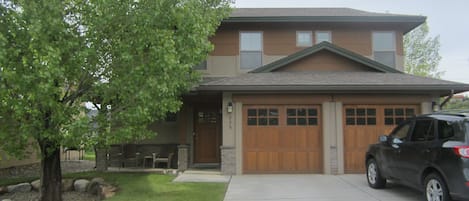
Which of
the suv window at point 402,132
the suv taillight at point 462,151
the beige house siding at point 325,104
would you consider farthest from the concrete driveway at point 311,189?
the suv taillight at point 462,151

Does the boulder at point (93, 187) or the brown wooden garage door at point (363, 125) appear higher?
the brown wooden garage door at point (363, 125)

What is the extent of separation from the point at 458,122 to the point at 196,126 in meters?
9.27

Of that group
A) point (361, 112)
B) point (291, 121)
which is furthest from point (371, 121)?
point (291, 121)

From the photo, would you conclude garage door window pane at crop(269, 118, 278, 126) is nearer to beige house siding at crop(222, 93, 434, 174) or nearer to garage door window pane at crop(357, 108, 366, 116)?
beige house siding at crop(222, 93, 434, 174)

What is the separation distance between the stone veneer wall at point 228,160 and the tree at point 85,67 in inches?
114

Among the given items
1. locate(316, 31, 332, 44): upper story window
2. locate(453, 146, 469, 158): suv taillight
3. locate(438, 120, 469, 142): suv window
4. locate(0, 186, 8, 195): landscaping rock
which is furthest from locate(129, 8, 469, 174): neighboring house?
locate(0, 186, 8, 195): landscaping rock

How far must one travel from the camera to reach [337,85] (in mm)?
10172

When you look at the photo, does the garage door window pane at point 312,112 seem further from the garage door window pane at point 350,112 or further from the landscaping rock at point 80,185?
the landscaping rock at point 80,185

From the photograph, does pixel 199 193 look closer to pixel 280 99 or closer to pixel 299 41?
pixel 280 99

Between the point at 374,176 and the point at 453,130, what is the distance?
9.43ft

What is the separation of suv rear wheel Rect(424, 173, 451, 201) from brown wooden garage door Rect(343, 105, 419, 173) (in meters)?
4.54

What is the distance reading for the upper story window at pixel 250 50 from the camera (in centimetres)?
1373

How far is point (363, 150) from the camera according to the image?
10750 millimetres

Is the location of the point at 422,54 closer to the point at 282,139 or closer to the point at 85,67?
the point at 282,139
